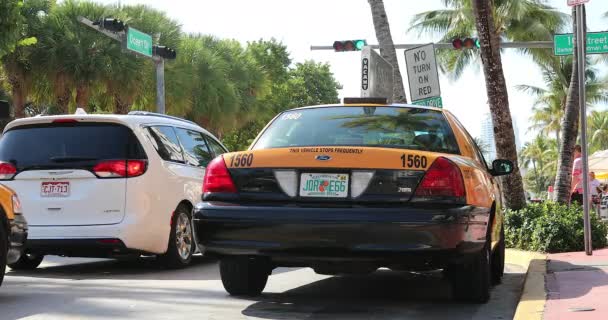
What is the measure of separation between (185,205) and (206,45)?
3449 centimetres

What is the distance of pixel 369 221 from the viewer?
6.49 metres

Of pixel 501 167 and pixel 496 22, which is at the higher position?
pixel 496 22

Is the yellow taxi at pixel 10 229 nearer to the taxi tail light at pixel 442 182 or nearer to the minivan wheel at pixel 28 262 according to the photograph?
the minivan wheel at pixel 28 262

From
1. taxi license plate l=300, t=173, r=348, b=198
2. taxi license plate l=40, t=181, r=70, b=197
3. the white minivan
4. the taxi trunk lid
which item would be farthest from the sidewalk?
taxi license plate l=40, t=181, r=70, b=197

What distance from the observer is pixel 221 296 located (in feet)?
25.9

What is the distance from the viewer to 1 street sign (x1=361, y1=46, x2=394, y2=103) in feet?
50.4

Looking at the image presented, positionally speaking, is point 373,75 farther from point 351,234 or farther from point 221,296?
point 351,234

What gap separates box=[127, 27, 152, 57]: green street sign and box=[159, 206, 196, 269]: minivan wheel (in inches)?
482

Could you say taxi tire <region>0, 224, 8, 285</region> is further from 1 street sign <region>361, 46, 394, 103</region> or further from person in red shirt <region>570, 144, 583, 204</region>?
person in red shirt <region>570, 144, 583, 204</region>

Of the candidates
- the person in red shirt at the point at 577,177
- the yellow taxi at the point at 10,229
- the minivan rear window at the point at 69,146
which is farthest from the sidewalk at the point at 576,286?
the person in red shirt at the point at 577,177

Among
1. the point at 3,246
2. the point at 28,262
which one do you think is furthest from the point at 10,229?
the point at 28,262

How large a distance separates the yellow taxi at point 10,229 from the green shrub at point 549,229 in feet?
20.9

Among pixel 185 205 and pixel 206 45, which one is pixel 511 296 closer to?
pixel 185 205

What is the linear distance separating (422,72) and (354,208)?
8.71 meters
